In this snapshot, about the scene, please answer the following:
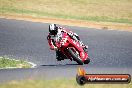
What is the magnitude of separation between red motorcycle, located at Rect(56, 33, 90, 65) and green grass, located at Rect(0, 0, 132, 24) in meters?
19.7

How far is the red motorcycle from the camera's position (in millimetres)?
14187

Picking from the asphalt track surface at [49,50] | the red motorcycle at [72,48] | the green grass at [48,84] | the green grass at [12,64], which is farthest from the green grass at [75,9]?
the green grass at [48,84]

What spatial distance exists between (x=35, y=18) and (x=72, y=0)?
487 inches

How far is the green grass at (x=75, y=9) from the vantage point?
3534 cm

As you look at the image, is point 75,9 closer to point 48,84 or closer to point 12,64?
point 12,64

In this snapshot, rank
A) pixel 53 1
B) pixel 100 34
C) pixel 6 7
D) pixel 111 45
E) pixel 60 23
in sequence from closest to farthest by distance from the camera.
A: pixel 111 45 → pixel 100 34 → pixel 60 23 → pixel 6 7 → pixel 53 1

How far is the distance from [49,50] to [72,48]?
298 inches

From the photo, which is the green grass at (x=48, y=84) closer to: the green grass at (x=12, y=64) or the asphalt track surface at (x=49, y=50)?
the asphalt track surface at (x=49, y=50)

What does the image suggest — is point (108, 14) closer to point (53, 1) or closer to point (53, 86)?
point (53, 1)

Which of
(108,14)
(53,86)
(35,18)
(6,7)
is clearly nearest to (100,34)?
(35,18)

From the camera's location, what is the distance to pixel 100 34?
2705cm

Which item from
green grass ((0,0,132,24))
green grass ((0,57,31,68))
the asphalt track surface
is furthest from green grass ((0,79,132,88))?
green grass ((0,0,132,24))

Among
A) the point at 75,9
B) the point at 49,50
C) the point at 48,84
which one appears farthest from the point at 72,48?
the point at 75,9

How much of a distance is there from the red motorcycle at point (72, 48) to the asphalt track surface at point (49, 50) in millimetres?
456
